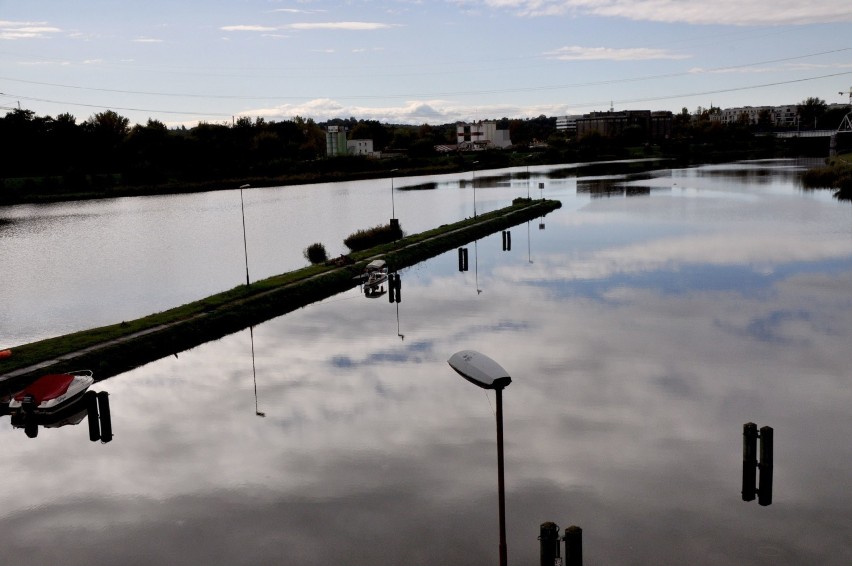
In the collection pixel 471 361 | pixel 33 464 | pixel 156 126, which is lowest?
pixel 33 464

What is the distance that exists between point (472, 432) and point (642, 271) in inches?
1348

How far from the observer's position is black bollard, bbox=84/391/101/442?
89.2 feet

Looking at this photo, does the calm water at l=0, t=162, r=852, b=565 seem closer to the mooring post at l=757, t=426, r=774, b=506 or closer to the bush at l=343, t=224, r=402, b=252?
the mooring post at l=757, t=426, r=774, b=506

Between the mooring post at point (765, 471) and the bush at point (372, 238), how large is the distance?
56.1 m

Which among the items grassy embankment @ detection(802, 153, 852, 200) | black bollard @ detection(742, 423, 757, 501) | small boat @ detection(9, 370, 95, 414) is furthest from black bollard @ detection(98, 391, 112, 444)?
grassy embankment @ detection(802, 153, 852, 200)

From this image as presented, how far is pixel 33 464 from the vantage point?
25156 mm

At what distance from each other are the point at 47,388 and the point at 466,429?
16572mm

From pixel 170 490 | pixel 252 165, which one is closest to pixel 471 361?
pixel 170 490

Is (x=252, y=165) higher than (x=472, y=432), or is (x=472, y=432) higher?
(x=252, y=165)

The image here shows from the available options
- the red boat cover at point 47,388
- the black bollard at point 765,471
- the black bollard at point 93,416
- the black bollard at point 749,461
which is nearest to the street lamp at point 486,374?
the black bollard at point 749,461

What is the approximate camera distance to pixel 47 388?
94.7 ft

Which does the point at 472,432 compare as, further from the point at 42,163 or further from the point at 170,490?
the point at 42,163

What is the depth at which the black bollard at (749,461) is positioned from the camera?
20916 millimetres

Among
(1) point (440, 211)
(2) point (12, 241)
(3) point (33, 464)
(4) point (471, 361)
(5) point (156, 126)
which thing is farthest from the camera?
(5) point (156, 126)
